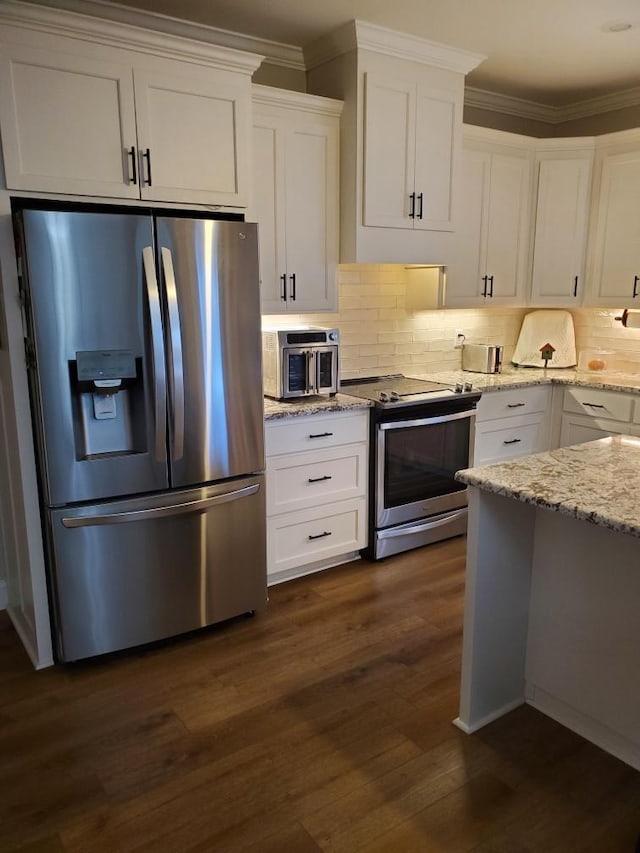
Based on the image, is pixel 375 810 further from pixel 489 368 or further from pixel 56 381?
pixel 489 368

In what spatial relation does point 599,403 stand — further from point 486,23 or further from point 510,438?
point 486,23

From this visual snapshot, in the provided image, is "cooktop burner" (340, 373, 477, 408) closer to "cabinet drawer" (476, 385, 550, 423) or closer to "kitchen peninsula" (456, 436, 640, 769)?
"cabinet drawer" (476, 385, 550, 423)

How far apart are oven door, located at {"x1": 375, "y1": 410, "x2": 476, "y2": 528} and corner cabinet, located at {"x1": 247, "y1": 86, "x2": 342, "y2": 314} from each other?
82cm

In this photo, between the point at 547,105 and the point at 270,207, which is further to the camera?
the point at 547,105

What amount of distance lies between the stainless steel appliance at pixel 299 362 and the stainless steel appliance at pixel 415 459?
0.93ft

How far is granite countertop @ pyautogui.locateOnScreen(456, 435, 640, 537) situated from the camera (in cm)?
170

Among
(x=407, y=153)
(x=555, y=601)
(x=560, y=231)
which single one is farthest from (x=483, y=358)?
(x=555, y=601)

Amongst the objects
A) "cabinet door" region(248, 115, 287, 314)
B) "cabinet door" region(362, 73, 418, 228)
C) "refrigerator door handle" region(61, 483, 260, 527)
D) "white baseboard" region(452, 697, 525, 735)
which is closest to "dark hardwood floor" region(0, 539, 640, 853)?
"white baseboard" region(452, 697, 525, 735)

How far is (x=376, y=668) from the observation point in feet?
8.48

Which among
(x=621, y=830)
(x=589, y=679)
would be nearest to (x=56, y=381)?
(x=589, y=679)

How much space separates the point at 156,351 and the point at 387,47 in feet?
6.81

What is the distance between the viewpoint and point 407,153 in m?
3.49

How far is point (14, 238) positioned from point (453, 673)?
7.60ft

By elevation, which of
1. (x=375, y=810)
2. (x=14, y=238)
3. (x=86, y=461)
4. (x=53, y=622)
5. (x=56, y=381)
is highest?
(x=14, y=238)
